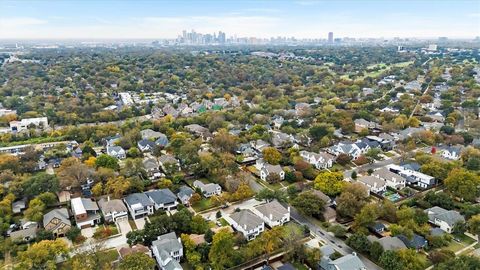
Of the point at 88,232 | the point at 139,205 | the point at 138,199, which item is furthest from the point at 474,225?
the point at 88,232

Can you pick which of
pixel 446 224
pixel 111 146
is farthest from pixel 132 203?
pixel 446 224

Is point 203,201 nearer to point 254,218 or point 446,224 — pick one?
point 254,218

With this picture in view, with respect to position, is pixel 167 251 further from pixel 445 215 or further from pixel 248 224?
pixel 445 215

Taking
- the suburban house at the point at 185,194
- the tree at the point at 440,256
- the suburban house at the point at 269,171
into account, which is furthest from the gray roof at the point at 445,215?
the suburban house at the point at 185,194

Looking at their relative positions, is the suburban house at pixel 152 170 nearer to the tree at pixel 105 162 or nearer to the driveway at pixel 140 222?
the tree at pixel 105 162

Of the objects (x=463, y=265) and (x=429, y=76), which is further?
(x=429, y=76)

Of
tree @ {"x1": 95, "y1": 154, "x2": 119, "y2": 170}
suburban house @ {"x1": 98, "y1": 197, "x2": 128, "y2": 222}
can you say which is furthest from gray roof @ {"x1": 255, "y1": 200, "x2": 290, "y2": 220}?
tree @ {"x1": 95, "y1": 154, "x2": 119, "y2": 170}

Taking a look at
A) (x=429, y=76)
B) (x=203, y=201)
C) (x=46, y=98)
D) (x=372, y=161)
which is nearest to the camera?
(x=203, y=201)
